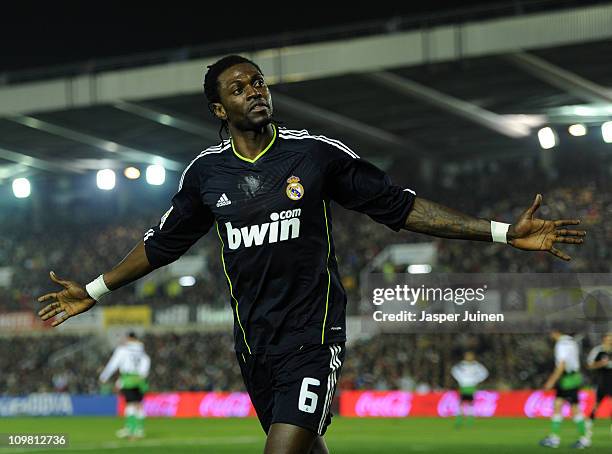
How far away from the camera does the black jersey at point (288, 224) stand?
5.04 meters

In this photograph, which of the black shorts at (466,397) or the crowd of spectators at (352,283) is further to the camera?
the crowd of spectators at (352,283)

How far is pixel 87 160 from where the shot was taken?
3962 cm

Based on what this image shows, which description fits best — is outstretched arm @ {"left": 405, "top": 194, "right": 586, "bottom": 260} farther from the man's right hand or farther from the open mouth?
the man's right hand

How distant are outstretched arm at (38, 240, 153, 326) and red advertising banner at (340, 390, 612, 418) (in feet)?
64.5

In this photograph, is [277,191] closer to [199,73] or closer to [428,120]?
[199,73]

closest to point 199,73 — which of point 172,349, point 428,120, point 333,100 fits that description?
point 333,100

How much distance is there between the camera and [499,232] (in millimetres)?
4941

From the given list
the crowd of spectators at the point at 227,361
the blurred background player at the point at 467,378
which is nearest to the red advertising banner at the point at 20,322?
the crowd of spectators at the point at 227,361

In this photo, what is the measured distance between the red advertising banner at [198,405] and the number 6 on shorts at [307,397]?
26.2 metres

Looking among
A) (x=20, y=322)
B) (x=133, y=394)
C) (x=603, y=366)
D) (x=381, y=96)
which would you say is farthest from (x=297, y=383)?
(x=20, y=322)

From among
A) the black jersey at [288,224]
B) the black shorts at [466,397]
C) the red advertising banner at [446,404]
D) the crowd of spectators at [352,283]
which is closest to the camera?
the black jersey at [288,224]

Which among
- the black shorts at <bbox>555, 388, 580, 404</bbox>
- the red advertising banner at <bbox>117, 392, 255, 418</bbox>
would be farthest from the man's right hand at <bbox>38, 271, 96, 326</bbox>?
the red advertising banner at <bbox>117, 392, 255, 418</bbox>

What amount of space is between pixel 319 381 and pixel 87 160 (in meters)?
35.7

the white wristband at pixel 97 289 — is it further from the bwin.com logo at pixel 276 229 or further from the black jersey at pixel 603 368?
the black jersey at pixel 603 368
